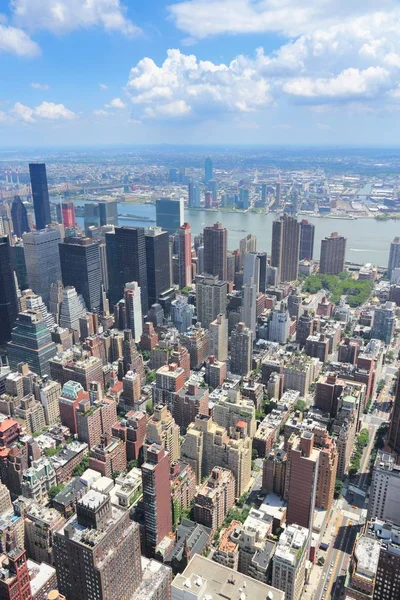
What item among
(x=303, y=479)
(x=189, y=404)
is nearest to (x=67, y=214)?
(x=189, y=404)

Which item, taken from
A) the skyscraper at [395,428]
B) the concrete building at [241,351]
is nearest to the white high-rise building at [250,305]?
the concrete building at [241,351]

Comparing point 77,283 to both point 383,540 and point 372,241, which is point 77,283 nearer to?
point 383,540

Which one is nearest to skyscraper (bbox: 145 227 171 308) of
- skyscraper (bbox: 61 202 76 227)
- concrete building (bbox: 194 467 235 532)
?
concrete building (bbox: 194 467 235 532)

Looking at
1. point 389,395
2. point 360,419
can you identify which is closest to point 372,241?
point 389,395

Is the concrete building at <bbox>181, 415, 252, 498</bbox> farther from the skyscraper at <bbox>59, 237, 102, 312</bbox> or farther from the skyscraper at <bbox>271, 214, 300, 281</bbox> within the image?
the skyscraper at <bbox>271, 214, 300, 281</bbox>

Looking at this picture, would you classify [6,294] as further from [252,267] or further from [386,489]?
[386,489]

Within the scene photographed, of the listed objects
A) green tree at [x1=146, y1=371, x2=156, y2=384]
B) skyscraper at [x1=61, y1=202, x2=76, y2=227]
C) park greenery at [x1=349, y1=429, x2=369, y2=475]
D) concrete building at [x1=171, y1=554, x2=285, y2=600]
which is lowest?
park greenery at [x1=349, y1=429, x2=369, y2=475]
